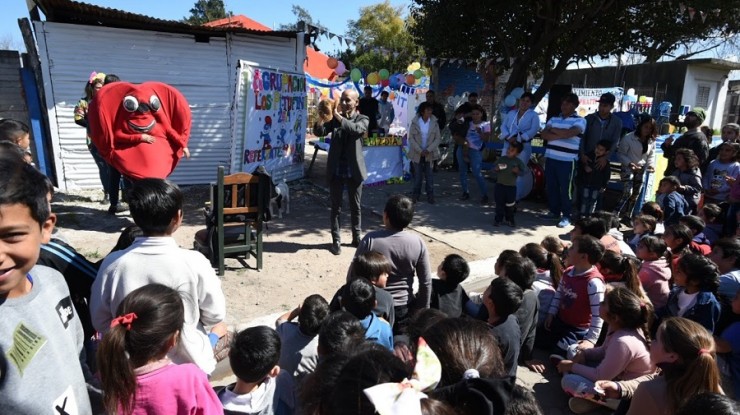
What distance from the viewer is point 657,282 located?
159 inches

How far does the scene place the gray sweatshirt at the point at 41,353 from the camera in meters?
1.27

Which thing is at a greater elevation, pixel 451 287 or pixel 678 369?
pixel 678 369

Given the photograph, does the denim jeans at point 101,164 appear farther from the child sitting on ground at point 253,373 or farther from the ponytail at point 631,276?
the ponytail at point 631,276

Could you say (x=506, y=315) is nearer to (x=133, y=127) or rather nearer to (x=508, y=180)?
(x=508, y=180)

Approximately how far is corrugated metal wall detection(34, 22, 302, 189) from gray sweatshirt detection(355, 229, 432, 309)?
5275 millimetres

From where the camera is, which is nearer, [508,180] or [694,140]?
[508,180]

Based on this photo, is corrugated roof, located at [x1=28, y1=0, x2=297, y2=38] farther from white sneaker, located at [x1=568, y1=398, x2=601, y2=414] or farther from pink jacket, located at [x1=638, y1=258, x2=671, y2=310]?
white sneaker, located at [x1=568, y1=398, x2=601, y2=414]

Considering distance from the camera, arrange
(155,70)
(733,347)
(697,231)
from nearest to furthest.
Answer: (733,347) < (697,231) < (155,70)

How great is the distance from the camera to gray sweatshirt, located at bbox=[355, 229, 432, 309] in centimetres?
347

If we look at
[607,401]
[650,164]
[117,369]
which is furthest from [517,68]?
[117,369]

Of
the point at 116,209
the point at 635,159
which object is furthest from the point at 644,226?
the point at 116,209

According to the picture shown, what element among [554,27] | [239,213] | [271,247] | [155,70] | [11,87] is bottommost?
[271,247]

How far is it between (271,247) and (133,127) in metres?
2.01

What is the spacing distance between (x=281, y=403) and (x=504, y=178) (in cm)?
505
